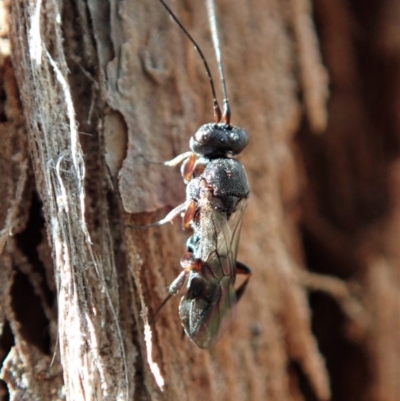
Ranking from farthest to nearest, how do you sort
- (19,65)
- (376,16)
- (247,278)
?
1. (376,16)
2. (247,278)
3. (19,65)

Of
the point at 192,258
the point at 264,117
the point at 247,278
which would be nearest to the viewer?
the point at 192,258

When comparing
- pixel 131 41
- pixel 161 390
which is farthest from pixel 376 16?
pixel 161 390

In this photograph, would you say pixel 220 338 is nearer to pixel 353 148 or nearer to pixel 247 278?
pixel 247 278

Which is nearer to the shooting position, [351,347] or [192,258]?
[192,258]

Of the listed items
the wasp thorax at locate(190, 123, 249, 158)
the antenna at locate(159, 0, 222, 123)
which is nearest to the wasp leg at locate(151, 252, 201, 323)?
the wasp thorax at locate(190, 123, 249, 158)

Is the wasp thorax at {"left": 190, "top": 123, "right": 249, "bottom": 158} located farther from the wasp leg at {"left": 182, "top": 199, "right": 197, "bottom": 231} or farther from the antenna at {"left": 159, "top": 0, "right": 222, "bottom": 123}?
the wasp leg at {"left": 182, "top": 199, "right": 197, "bottom": 231}

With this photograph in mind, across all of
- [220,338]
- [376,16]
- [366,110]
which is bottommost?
[220,338]

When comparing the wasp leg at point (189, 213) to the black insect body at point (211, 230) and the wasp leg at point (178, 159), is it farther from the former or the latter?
the wasp leg at point (178, 159)

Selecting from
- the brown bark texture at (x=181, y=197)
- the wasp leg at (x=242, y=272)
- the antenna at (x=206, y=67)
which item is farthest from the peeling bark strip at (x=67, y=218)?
the wasp leg at (x=242, y=272)
